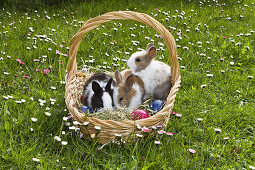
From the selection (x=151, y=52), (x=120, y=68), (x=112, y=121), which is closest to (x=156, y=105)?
(x=151, y=52)

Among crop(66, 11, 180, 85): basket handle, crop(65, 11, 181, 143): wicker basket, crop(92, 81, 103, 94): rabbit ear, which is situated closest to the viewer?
crop(65, 11, 181, 143): wicker basket

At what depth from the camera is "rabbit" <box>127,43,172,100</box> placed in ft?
12.0

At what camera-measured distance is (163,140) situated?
3150 millimetres

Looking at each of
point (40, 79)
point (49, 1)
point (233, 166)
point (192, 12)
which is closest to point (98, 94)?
point (40, 79)

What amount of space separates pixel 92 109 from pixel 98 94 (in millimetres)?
177

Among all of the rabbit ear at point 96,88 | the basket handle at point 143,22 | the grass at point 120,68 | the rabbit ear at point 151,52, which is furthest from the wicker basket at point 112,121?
the rabbit ear at point 151,52

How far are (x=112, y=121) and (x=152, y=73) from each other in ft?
3.66

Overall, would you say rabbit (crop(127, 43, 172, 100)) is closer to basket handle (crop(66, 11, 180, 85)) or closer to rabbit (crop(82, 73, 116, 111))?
basket handle (crop(66, 11, 180, 85))

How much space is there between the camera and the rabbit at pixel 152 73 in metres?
3.64

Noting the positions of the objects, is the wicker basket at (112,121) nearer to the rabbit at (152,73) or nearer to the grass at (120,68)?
the grass at (120,68)

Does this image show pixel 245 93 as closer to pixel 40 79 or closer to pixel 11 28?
pixel 40 79

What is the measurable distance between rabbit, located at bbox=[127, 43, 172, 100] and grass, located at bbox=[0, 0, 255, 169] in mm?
348

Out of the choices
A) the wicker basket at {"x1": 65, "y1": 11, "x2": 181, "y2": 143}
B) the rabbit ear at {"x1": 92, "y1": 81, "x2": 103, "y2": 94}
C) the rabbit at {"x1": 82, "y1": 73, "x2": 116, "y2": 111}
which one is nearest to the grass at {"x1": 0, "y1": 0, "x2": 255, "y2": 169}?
the wicker basket at {"x1": 65, "y1": 11, "x2": 181, "y2": 143}

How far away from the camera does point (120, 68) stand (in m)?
4.59
